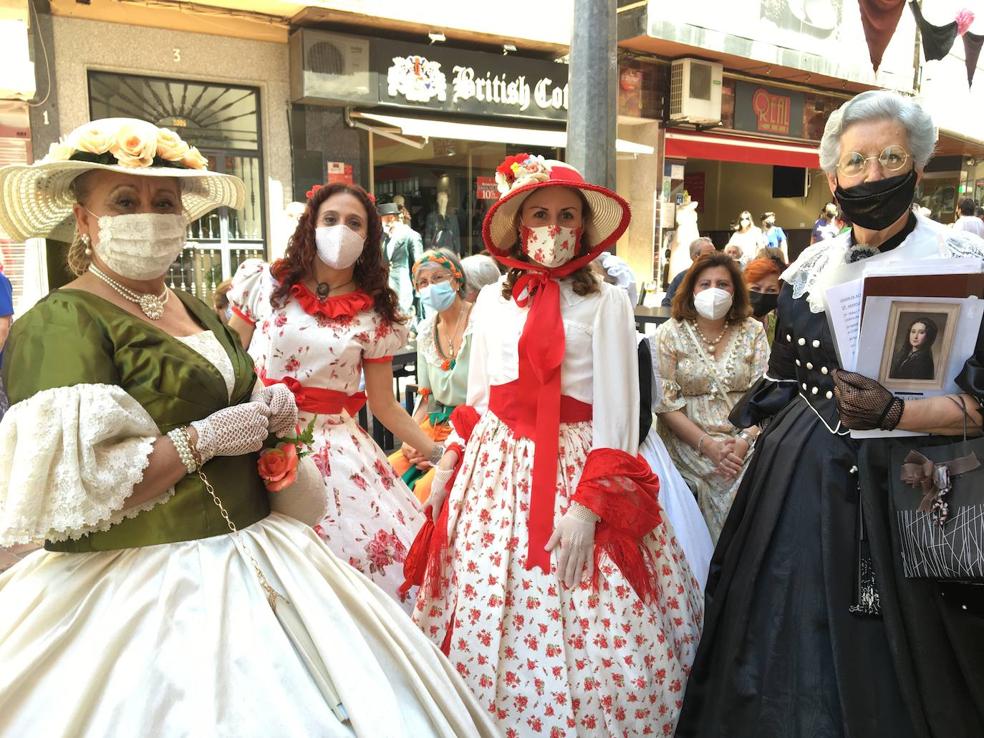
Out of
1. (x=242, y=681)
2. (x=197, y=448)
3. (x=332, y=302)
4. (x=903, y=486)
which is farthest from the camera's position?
(x=332, y=302)

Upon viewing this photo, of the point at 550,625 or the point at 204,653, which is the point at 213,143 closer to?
the point at 550,625

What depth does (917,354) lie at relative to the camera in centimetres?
179

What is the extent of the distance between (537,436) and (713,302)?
1.77 m

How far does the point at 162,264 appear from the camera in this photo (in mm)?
1819

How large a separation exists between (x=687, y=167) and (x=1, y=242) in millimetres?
14486

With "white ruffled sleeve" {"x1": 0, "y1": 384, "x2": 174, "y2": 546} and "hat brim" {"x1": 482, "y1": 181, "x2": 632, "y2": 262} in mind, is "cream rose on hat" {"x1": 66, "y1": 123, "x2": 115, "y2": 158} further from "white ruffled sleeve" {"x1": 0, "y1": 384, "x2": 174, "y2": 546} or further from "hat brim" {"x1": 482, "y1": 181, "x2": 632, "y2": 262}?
"hat brim" {"x1": 482, "y1": 181, "x2": 632, "y2": 262}

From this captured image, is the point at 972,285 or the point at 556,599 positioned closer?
the point at 972,285

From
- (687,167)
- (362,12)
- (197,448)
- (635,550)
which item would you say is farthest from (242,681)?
(687,167)

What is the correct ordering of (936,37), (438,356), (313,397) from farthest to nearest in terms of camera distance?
1. (936,37)
2. (438,356)
3. (313,397)

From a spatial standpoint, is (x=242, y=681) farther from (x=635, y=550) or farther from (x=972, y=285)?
(x=972, y=285)

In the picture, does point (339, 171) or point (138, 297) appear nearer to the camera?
point (138, 297)

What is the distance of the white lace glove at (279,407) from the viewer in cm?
185

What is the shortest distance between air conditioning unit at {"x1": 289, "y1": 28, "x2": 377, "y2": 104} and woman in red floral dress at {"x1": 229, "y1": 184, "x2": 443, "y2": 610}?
707 centimetres

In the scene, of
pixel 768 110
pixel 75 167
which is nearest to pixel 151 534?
pixel 75 167
